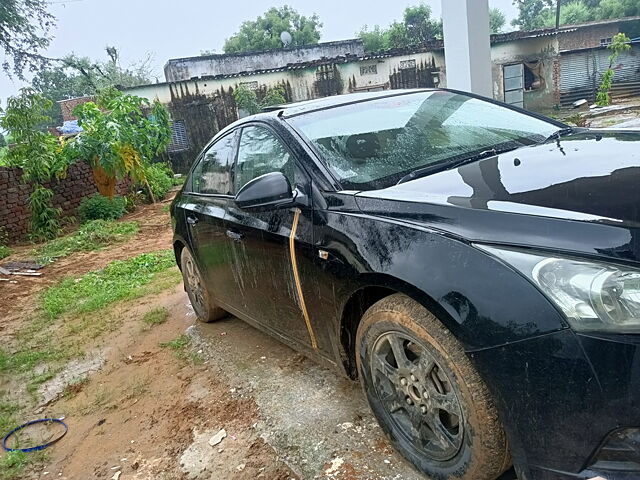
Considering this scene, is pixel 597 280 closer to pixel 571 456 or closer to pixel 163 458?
pixel 571 456

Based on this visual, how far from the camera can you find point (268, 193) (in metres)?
2.41

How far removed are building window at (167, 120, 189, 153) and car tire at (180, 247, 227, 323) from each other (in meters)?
16.2

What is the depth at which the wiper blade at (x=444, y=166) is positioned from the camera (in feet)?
7.78

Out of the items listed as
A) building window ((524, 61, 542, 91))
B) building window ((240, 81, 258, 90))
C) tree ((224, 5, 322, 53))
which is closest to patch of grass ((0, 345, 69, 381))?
building window ((240, 81, 258, 90))

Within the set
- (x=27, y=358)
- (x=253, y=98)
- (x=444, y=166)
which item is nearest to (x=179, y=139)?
(x=253, y=98)

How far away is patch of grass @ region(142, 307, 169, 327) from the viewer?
4707 mm

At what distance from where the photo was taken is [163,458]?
266 centimetres

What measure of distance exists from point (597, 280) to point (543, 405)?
0.40m

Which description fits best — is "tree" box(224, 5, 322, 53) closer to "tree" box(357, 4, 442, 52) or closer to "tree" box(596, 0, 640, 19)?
"tree" box(357, 4, 442, 52)

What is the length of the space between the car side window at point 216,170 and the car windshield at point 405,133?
0.74 metres

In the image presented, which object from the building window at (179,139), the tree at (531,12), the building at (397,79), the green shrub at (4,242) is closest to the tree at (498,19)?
the tree at (531,12)

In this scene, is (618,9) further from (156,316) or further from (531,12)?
(156,316)

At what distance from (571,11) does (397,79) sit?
107ft

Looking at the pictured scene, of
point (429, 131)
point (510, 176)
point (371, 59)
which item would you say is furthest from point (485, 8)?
point (371, 59)
